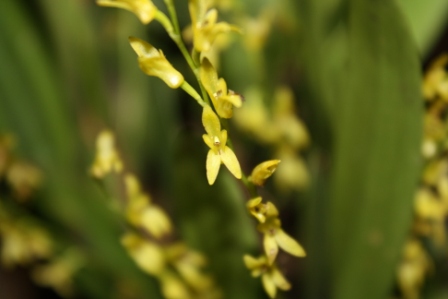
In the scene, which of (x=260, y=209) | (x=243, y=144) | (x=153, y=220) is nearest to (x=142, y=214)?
(x=153, y=220)

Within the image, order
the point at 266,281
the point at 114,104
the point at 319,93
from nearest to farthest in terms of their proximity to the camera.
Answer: the point at 266,281
the point at 319,93
the point at 114,104

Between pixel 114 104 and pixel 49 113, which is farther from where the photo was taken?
pixel 114 104

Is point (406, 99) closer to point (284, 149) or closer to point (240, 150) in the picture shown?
point (284, 149)

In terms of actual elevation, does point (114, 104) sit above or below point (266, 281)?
below

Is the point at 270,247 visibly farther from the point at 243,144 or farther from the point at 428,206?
the point at 243,144

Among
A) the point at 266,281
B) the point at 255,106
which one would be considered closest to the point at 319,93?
the point at 255,106

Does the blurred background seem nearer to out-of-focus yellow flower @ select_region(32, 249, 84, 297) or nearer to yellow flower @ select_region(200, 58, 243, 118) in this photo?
out-of-focus yellow flower @ select_region(32, 249, 84, 297)
